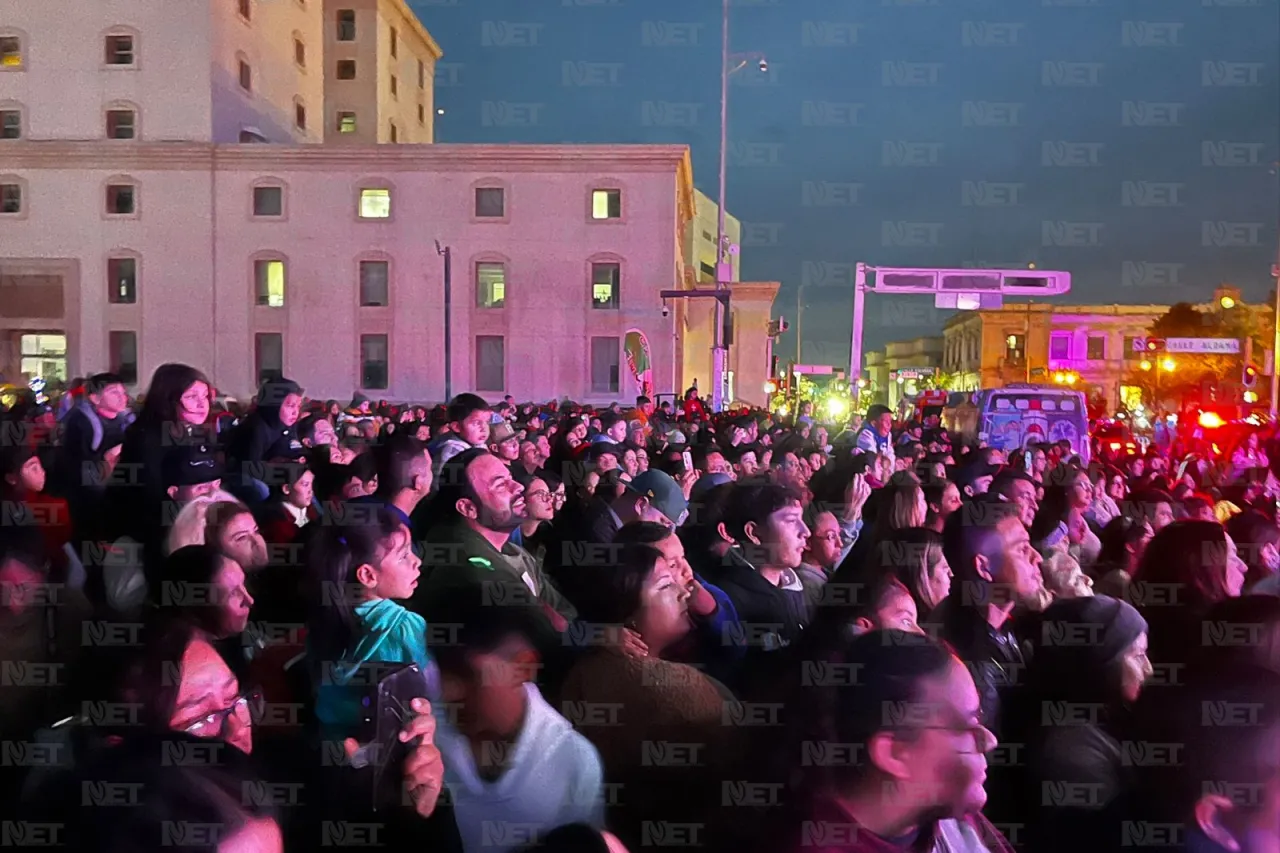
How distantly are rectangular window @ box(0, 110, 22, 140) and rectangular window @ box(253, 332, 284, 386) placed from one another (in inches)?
503

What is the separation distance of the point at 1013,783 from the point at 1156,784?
0.75 meters

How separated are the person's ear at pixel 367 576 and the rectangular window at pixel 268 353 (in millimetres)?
42334

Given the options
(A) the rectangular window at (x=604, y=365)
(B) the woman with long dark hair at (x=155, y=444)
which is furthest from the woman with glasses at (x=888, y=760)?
(A) the rectangular window at (x=604, y=365)

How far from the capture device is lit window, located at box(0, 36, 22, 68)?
1686 inches

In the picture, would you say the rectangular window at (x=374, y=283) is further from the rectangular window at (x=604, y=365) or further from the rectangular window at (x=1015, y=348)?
the rectangular window at (x=1015, y=348)

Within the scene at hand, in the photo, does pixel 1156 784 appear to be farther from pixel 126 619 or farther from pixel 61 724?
pixel 126 619

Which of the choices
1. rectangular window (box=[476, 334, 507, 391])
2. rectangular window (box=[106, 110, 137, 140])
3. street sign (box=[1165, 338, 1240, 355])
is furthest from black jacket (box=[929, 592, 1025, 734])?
rectangular window (box=[106, 110, 137, 140])

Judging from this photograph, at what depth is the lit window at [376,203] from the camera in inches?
1689

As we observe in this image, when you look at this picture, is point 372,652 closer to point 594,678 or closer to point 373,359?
point 594,678

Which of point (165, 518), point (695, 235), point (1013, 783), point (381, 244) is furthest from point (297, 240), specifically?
point (1013, 783)

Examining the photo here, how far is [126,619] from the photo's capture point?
4141 millimetres

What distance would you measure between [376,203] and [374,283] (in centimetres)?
323

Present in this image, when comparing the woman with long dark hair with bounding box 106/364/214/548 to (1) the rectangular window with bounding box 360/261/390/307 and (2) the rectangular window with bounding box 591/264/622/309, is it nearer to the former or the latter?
(2) the rectangular window with bounding box 591/264/622/309

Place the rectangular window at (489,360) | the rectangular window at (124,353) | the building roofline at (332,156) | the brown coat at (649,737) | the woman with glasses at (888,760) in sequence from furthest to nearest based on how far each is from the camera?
the rectangular window at (489,360) → the rectangular window at (124,353) → the building roofline at (332,156) → the brown coat at (649,737) → the woman with glasses at (888,760)
